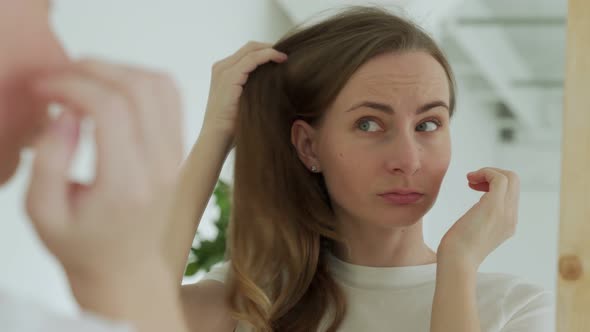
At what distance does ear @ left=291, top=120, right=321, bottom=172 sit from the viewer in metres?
1.64

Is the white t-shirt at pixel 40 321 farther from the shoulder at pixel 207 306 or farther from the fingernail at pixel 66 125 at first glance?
the shoulder at pixel 207 306

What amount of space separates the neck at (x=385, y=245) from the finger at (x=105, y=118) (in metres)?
1.09

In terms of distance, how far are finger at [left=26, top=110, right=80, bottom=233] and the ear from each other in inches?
44.8

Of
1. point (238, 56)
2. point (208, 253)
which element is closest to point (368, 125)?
point (238, 56)

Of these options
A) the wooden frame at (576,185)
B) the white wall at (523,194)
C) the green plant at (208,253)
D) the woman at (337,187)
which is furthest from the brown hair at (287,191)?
the white wall at (523,194)

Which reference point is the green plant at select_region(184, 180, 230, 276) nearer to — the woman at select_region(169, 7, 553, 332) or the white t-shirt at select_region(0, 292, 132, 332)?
the woman at select_region(169, 7, 553, 332)

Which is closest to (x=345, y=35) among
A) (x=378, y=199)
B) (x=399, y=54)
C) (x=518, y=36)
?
(x=399, y=54)

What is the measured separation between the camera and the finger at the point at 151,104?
52cm

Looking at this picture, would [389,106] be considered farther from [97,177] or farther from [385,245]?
[97,177]

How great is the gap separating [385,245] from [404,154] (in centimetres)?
21

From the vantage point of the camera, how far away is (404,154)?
146cm

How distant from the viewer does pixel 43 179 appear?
494 millimetres

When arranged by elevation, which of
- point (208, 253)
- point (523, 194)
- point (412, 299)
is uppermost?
point (412, 299)

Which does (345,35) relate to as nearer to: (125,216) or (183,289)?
(183,289)
